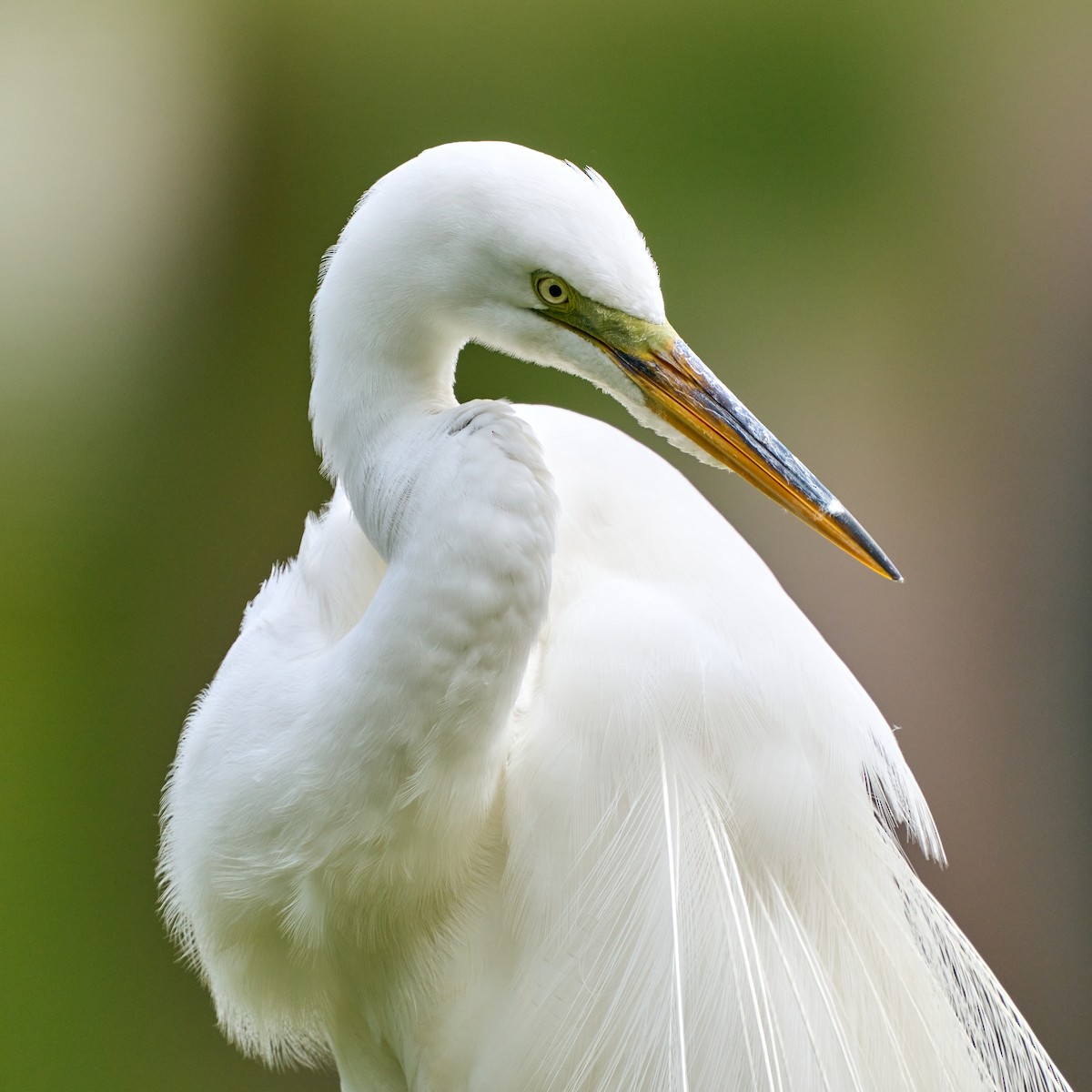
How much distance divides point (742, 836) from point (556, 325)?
0.39 m

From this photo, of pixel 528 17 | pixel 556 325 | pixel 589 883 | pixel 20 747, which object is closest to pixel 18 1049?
pixel 20 747

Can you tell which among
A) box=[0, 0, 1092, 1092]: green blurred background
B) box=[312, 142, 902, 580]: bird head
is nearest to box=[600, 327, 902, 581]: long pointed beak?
box=[312, 142, 902, 580]: bird head

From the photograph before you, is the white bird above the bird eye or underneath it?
underneath

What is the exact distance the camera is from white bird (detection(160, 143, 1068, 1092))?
0.60 m

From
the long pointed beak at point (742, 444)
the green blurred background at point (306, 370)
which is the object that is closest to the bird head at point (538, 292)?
the long pointed beak at point (742, 444)

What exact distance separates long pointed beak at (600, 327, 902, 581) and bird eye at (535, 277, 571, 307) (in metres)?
0.05

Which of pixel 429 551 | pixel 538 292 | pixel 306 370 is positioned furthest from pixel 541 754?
pixel 306 370

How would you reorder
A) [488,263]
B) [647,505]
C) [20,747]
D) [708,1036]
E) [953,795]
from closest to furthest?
1. [488,263]
2. [708,1036]
3. [647,505]
4. [953,795]
5. [20,747]

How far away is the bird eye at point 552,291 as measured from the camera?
1.98 feet

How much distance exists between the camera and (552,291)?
611 millimetres

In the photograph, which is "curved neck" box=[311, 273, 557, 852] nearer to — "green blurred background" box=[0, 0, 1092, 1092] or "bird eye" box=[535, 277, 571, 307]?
"bird eye" box=[535, 277, 571, 307]

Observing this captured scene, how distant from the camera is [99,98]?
1.78 m

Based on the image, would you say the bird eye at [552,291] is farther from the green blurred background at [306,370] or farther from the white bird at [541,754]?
the green blurred background at [306,370]

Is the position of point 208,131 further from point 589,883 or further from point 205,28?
point 589,883
